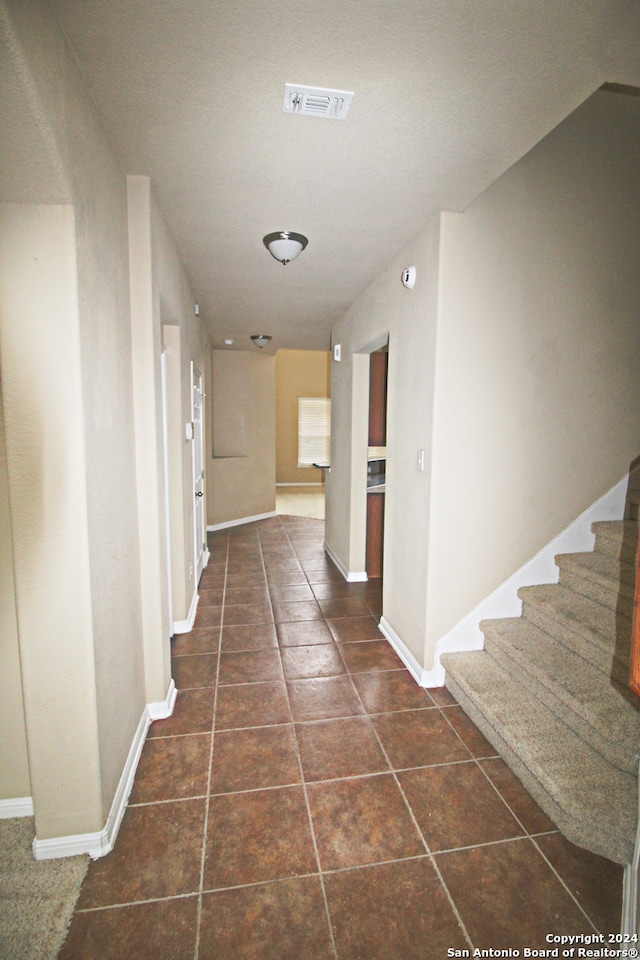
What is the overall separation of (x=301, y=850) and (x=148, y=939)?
1.74ft

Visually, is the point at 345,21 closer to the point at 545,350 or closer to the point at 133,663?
the point at 545,350

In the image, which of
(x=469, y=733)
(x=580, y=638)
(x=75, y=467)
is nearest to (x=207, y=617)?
(x=469, y=733)

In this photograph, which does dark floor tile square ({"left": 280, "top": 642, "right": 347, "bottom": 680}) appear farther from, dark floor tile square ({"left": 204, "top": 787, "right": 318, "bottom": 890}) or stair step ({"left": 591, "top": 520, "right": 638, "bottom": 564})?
stair step ({"left": 591, "top": 520, "right": 638, "bottom": 564})

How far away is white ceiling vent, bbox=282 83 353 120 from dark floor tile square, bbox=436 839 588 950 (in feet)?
8.62

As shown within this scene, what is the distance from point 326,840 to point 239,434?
19.0 feet

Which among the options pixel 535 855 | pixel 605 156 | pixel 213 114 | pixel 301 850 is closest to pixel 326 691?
pixel 301 850

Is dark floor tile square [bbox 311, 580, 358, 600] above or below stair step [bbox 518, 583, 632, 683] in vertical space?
below

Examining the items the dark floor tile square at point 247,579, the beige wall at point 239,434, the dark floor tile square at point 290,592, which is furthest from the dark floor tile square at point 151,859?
the beige wall at point 239,434

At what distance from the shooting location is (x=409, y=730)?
2326 millimetres

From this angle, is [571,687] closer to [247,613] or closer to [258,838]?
[258,838]

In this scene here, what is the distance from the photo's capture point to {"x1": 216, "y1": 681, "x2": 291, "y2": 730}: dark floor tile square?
240 cm

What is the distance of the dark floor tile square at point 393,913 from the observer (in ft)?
4.44

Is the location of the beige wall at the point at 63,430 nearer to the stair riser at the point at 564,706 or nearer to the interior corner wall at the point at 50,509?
the interior corner wall at the point at 50,509

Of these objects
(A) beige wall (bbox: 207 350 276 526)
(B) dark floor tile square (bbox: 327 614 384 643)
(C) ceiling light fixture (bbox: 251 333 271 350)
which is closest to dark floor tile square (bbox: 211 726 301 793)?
(B) dark floor tile square (bbox: 327 614 384 643)
